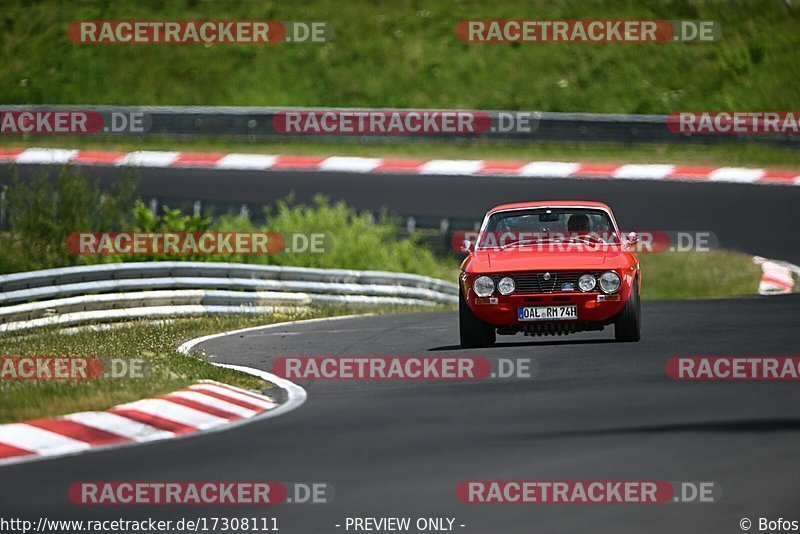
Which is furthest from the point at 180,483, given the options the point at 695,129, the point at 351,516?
the point at 695,129

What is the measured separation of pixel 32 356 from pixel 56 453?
5.08 meters

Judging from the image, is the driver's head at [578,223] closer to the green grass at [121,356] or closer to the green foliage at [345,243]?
the green grass at [121,356]

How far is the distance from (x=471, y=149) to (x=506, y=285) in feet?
70.0

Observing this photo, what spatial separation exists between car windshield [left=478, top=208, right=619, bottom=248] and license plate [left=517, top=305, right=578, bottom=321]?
106 centimetres

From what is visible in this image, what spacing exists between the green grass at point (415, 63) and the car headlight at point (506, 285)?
2452 cm

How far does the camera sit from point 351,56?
134ft

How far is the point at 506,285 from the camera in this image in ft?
44.4

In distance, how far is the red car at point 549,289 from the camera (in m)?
13.5

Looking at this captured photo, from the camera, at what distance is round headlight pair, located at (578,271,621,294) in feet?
44.2

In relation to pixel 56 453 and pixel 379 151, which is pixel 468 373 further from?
pixel 379 151
